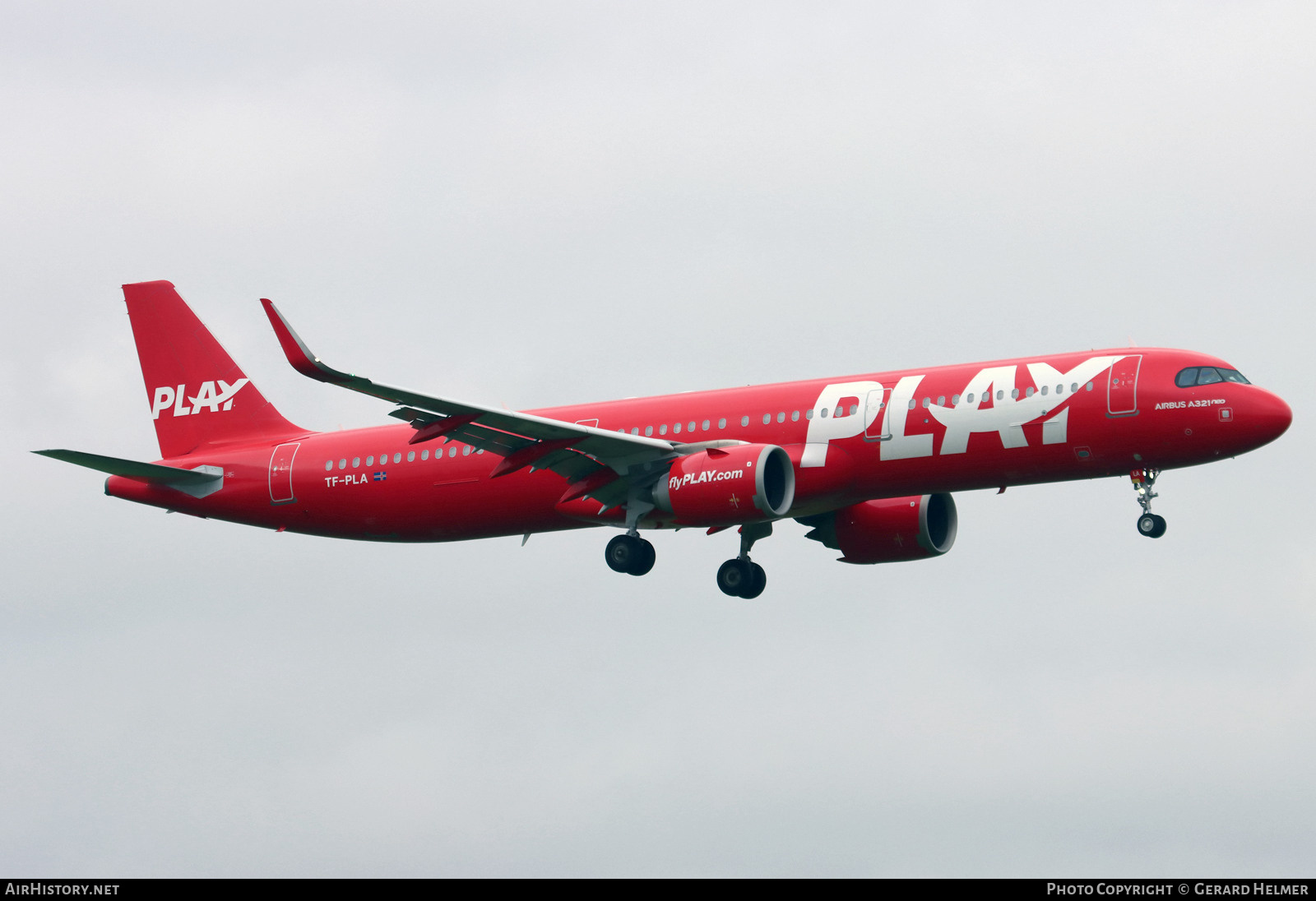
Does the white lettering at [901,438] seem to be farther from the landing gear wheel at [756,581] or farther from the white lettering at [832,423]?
the landing gear wheel at [756,581]

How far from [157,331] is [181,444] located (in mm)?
3634

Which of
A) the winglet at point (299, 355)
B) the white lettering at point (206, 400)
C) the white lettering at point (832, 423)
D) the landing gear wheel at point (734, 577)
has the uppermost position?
the white lettering at point (206, 400)

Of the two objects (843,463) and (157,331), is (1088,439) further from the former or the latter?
(157,331)

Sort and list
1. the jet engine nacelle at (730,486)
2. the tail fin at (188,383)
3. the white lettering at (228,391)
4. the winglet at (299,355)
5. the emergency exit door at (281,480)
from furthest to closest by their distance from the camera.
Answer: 1. the white lettering at (228,391)
2. the tail fin at (188,383)
3. the emergency exit door at (281,480)
4. the jet engine nacelle at (730,486)
5. the winglet at (299,355)

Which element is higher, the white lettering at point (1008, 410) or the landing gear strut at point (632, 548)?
the white lettering at point (1008, 410)

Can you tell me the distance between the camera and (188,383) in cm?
5159

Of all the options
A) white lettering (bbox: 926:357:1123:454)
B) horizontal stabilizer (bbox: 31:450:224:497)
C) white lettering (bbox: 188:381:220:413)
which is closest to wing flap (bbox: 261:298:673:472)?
white lettering (bbox: 926:357:1123:454)

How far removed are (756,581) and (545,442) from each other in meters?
7.84

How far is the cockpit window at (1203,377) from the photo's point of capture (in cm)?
3941

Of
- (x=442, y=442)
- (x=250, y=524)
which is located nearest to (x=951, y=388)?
(x=442, y=442)

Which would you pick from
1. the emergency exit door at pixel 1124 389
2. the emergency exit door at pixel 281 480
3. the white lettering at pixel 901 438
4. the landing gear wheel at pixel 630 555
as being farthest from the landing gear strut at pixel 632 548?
the emergency exit door at pixel 1124 389

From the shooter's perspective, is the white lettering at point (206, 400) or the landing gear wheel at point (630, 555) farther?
the white lettering at point (206, 400)

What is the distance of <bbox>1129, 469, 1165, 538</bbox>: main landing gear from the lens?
39.5 m

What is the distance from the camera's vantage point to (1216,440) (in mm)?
39156
